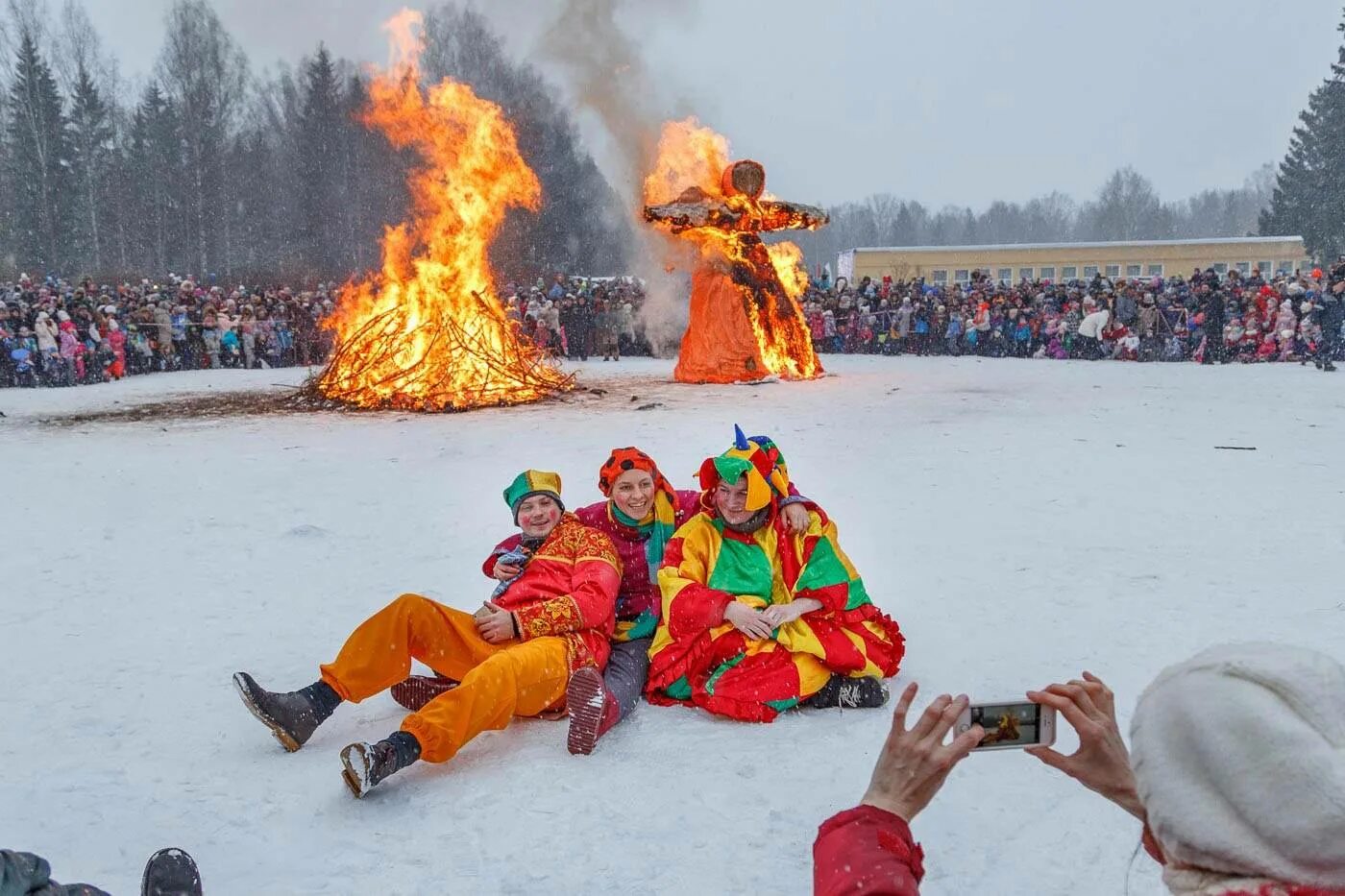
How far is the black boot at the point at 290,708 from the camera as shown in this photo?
3176 mm

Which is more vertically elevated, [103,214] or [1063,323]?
[103,214]

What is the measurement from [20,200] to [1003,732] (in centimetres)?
4063

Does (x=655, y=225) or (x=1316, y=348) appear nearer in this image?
(x=655, y=225)

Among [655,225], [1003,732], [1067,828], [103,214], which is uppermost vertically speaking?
[103,214]

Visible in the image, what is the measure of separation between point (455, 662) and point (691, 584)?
892mm

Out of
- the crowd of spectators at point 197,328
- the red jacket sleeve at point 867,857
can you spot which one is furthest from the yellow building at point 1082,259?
the red jacket sleeve at point 867,857

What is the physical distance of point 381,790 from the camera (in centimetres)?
296

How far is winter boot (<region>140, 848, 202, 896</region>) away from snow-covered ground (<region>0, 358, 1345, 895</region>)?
210 millimetres

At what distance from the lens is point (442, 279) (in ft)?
40.4

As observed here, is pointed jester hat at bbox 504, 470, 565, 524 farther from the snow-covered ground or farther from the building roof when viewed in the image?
the building roof

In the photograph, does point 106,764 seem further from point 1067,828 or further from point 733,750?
point 1067,828

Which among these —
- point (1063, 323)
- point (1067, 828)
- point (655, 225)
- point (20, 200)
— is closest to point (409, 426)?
point (655, 225)

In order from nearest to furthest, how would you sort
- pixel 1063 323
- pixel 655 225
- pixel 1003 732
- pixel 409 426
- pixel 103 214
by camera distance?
pixel 1003 732 → pixel 409 426 → pixel 655 225 → pixel 1063 323 → pixel 103 214

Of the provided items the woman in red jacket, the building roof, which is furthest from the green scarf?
the building roof
